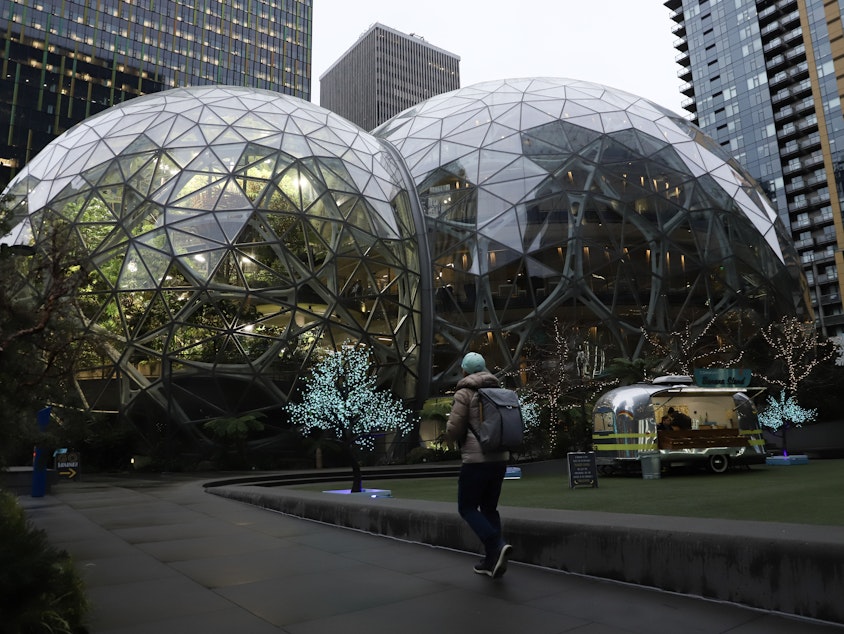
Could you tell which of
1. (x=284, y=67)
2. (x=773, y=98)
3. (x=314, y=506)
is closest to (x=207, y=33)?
(x=284, y=67)

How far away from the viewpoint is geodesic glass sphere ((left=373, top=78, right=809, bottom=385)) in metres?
30.8

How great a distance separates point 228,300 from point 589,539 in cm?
2206

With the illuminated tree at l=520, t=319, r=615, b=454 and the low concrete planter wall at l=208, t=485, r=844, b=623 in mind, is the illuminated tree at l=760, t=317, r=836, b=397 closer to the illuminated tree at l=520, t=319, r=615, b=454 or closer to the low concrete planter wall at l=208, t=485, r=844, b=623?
the illuminated tree at l=520, t=319, r=615, b=454

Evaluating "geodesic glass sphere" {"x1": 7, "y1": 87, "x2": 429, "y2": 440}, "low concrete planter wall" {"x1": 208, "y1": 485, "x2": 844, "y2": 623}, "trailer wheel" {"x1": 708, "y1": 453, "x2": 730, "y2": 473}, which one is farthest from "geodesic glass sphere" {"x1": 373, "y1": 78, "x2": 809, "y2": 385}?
"low concrete planter wall" {"x1": 208, "y1": 485, "x2": 844, "y2": 623}

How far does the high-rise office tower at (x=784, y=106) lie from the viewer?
8619 cm

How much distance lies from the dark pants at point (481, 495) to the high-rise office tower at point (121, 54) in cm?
10205

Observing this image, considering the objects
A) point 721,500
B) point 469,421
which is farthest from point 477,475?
point 721,500

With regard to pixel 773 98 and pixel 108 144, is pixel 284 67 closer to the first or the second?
pixel 773 98

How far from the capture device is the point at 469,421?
5.24 m

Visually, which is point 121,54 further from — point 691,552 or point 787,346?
point 691,552

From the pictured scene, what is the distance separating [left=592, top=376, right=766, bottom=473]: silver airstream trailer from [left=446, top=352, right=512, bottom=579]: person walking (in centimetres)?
1133

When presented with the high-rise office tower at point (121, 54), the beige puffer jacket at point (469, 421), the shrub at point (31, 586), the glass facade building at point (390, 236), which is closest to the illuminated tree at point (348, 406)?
the glass facade building at point (390, 236)

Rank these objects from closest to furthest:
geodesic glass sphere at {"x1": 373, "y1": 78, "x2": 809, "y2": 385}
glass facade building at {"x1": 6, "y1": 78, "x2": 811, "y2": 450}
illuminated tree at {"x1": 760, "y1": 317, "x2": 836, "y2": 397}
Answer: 1. glass facade building at {"x1": 6, "y1": 78, "x2": 811, "y2": 450}
2. geodesic glass sphere at {"x1": 373, "y1": 78, "x2": 809, "y2": 385}
3. illuminated tree at {"x1": 760, "y1": 317, "x2": 836, "y2": 397}

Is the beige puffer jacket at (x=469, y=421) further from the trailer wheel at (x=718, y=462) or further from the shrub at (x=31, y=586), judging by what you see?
the trailer wheel at (x=718, y=462)
